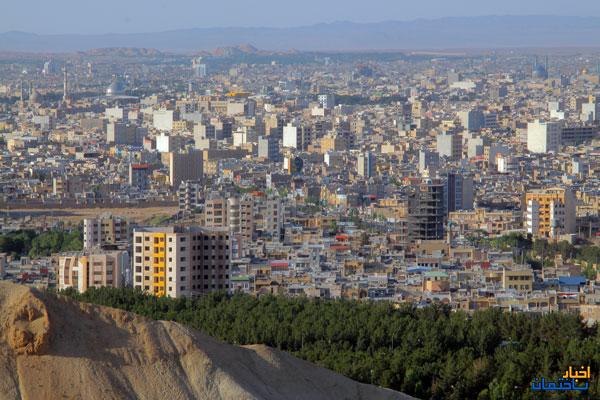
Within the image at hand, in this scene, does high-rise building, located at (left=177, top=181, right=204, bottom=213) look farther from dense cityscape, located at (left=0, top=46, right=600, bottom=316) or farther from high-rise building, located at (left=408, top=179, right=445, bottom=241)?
high-rise building, located at (left=408, top=179, right=445, bottom=241)

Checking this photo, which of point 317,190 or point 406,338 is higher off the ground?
point 406,338

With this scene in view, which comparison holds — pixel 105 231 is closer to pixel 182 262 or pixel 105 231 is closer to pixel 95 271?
pixel 95 271

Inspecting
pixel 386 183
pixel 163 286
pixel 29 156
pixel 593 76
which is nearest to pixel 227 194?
pixel 386 183

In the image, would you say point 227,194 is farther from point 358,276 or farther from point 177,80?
point 177,80

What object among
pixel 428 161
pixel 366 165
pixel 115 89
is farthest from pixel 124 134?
pixel 115 89

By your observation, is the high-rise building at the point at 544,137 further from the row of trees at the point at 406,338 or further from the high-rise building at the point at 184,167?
the row of trees at the point at 406,338
